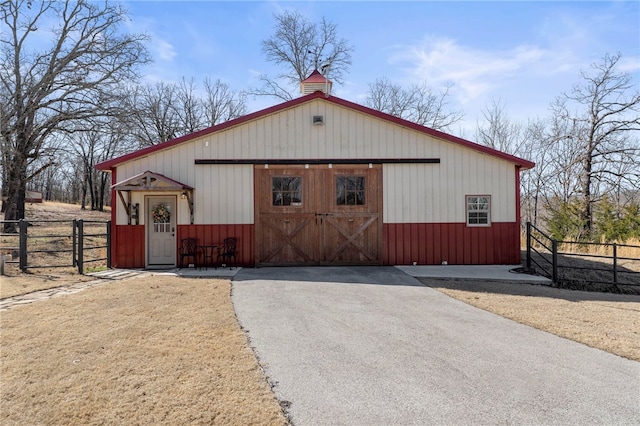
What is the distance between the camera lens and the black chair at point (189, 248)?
34.8 ft

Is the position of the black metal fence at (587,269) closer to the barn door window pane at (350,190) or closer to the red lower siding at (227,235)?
the barn door window pane at (350,190)

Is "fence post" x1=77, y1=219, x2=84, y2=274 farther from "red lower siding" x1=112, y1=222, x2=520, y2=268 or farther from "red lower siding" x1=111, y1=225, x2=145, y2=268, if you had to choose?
"red lower siding" x1=112, y1=222, x2=520, y2=268

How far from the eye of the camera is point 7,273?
9602 millimetres

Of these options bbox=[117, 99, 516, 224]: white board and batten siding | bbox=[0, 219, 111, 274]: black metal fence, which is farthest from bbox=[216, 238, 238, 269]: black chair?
bbox=[0, 219, 111, 274]: black metal fence

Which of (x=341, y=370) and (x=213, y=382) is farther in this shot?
(x=341, y=370)

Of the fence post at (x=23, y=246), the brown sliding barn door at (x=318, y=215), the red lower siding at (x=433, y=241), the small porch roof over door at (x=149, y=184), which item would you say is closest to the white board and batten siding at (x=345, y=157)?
the red lower siding at (x=433, y=241)

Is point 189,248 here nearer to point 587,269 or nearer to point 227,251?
point 227,251

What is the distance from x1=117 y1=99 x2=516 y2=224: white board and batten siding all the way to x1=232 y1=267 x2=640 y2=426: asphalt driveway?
4.64m

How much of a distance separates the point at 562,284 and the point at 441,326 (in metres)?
6.05

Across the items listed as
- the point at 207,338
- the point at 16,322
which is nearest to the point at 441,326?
the point at 207,338

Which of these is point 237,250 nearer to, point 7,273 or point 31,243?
point 7,273

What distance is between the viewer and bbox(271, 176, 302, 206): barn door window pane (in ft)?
35.8

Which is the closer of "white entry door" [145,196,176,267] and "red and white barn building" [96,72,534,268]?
"red and white barn building" [96,72,534,268]

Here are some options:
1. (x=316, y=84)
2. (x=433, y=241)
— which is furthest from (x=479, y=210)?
(x=316, y=84)
